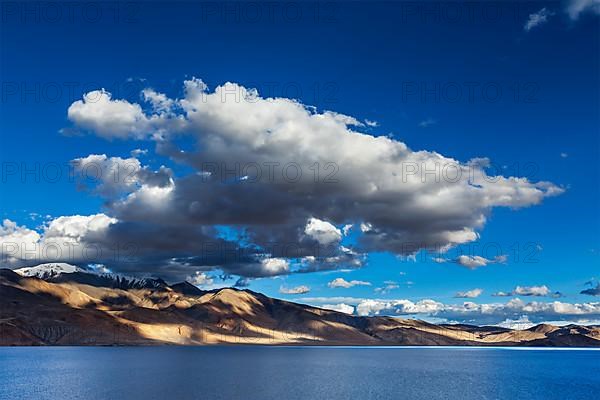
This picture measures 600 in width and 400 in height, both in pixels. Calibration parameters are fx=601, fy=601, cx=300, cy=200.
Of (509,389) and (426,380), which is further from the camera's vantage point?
(426,380)

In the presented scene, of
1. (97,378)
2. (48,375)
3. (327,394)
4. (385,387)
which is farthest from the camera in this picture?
A: (48,375)

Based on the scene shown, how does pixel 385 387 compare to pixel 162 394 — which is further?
pixel 385 387

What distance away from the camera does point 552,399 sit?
370ft

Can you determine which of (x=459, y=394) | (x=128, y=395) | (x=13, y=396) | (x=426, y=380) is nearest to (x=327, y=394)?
(x=459, y=394)

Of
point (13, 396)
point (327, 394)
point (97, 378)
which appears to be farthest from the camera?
point (97, 378)

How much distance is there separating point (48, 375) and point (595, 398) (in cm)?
12485

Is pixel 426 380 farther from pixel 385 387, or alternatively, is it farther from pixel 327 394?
pixel 327 394

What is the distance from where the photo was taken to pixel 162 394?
355 feet

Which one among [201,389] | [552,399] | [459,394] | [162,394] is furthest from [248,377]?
[552,399]

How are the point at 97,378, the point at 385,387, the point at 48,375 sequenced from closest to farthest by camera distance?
the point at 385,387
the point at 97,378
the point at 48,375

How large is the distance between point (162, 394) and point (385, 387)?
46.2 m

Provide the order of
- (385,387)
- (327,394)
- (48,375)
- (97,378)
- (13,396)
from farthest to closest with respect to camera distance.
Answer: (48,375), (97,378), (385,387), (327,394), (13,396)

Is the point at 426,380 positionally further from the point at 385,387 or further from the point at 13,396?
the point at 13,396

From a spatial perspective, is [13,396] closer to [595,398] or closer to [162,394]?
[162,394]
